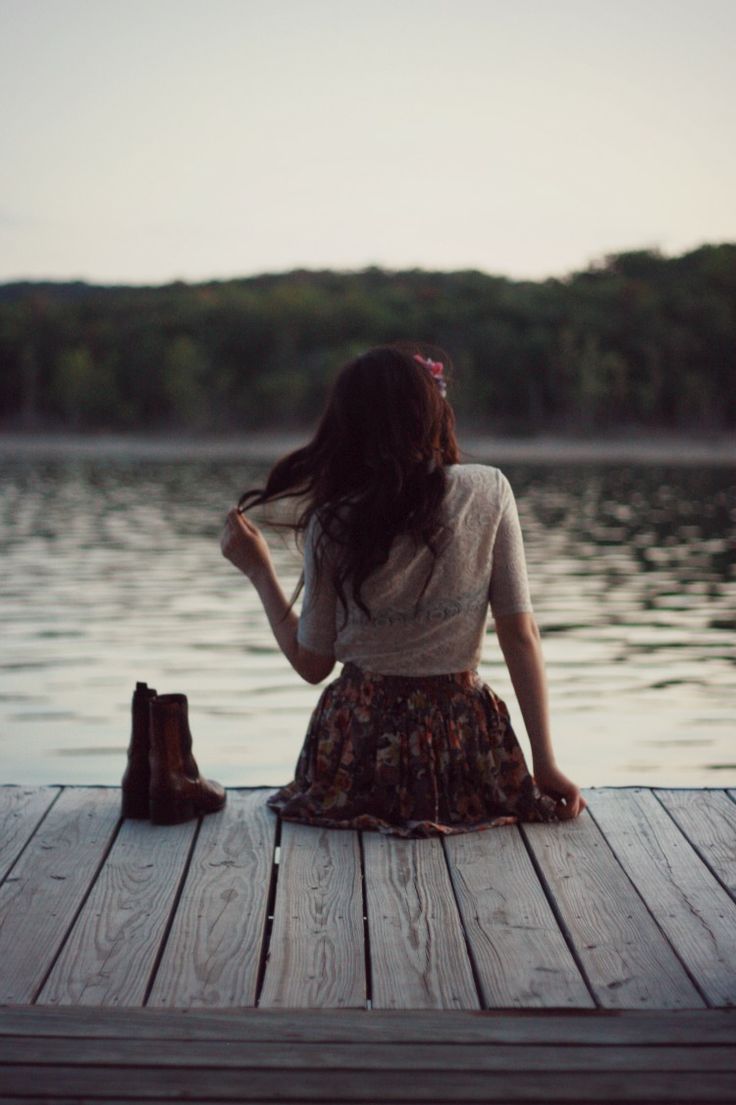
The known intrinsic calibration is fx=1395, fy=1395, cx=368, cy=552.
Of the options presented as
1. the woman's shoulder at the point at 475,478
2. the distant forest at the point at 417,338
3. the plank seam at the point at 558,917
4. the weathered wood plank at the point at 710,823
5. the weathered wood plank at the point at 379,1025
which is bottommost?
the distant forest at the point at 417,338

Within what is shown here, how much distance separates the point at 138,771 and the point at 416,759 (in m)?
0.60

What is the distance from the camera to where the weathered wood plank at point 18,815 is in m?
2.75

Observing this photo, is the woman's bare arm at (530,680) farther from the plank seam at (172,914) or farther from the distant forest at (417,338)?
the distant forest at (417,338)

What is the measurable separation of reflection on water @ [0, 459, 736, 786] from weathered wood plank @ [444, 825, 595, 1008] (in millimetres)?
2432

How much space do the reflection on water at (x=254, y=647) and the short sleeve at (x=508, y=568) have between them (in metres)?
2.42

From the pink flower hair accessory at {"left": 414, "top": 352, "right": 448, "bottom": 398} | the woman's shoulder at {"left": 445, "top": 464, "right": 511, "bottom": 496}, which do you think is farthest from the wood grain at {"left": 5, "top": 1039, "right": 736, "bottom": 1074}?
the pink flower hair accessory at {"left": 414, "top": 352, "right": 448, "bottom": 398}

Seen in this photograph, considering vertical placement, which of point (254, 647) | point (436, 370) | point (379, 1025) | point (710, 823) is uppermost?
point (436, 370)

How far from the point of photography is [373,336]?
52.2m

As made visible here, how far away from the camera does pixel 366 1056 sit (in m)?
1.80

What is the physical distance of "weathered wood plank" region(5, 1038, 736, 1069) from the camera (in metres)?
1.77

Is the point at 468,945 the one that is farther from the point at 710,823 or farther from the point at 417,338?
the point at 417,338

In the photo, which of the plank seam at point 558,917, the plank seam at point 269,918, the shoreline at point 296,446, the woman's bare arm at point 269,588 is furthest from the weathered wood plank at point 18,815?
the shoreline at point 296,446

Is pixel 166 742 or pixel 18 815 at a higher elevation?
pixel 166 742

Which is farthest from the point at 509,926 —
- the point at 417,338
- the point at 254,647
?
the point at 417,338
